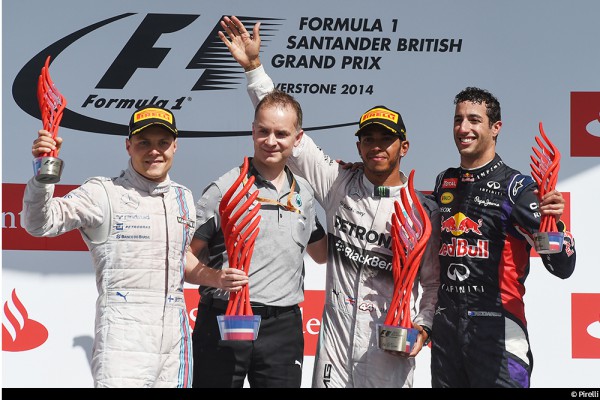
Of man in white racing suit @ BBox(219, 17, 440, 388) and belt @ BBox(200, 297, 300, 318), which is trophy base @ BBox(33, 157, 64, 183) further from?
man in white racing suit @ BBox(219, 17, 440, 388)

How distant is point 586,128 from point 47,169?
301 centimetres

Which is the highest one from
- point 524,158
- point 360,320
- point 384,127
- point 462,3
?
point 462,3

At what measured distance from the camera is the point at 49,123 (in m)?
2.45

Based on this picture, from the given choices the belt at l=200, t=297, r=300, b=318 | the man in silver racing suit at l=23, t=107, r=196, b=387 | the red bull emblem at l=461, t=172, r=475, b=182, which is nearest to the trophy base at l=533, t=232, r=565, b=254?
the red bull emblem at l=461, t=172, r=475, b=182

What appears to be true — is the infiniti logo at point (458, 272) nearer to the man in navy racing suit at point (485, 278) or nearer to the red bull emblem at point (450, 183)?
the man in navy racing suit at point (485, 278)

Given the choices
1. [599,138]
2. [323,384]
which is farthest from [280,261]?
[599,138]

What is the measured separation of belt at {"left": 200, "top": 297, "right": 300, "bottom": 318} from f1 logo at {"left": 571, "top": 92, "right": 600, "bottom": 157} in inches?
85.2

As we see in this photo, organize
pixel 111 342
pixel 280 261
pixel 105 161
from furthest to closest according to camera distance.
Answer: pixel 105 161 < pixel 280 261 < pixel 111 342

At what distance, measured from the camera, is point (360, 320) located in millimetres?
2779

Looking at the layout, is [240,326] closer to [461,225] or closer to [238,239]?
[238,239]

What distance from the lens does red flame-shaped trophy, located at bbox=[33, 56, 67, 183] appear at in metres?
2.28

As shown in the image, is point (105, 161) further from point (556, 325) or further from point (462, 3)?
point (556, 325)

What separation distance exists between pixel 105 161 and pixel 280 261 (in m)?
1.67

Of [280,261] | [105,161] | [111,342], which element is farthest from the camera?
[105,161]
